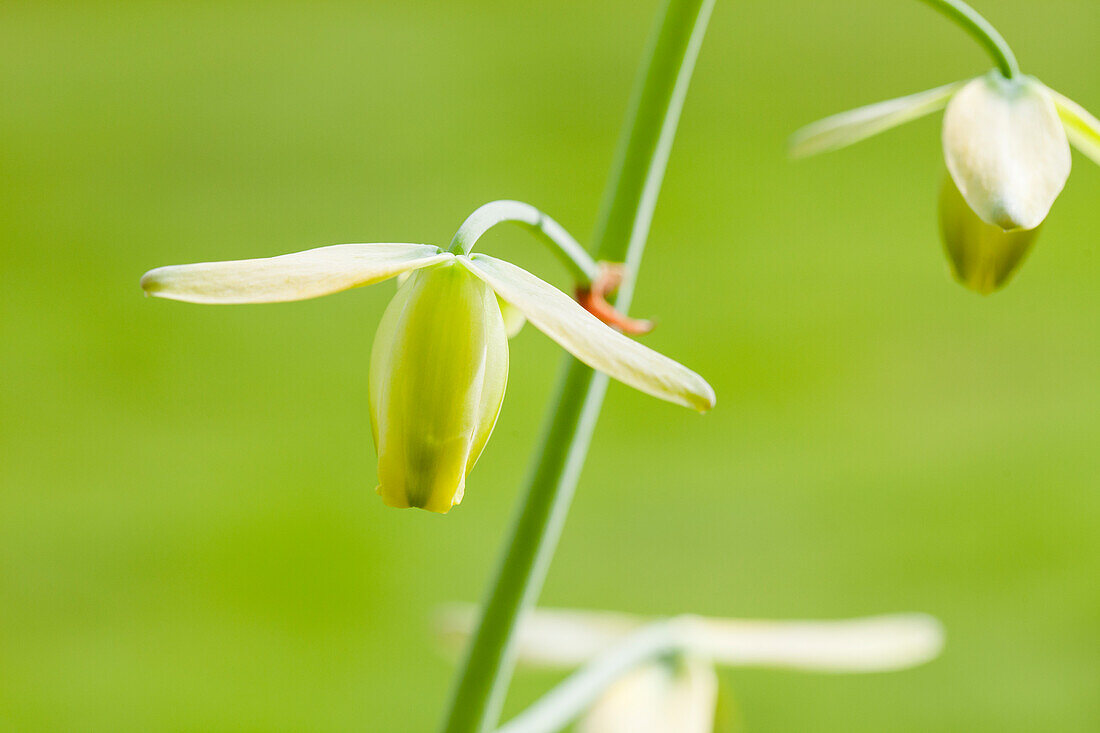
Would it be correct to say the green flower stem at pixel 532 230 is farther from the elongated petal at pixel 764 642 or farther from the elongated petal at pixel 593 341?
the elongated petal at pixel 764 642

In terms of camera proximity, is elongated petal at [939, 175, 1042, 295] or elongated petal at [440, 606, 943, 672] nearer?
elongated petal at [939, 175, 1042, 295]

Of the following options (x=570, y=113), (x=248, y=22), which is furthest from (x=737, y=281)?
(x=248, y=22)

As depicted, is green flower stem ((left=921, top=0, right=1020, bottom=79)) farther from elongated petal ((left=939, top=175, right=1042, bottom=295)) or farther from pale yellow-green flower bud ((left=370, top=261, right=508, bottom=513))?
pale yellow-green flower bud ((left=370, top=261, right=508, bottom=513))

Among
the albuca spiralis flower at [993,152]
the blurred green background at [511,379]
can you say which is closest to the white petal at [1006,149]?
the albuca spiralis flower at [993,152]

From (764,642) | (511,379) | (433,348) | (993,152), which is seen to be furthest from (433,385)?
(511,379)

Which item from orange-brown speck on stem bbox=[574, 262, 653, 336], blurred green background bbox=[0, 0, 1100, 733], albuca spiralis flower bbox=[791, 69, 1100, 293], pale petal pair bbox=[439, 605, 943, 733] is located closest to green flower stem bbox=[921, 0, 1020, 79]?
albuca spiralis flower bbox=[791, 69, 1100, 293]

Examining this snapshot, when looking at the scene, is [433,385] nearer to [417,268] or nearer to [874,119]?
[417,268]

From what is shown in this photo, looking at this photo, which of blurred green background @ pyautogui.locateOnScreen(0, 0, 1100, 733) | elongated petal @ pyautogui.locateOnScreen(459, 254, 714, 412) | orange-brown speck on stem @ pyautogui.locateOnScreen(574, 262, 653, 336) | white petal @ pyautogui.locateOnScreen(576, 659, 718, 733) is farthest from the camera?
blurred green background @ pyautogui.locateOnScreen(0, 0, 1100, 733)
